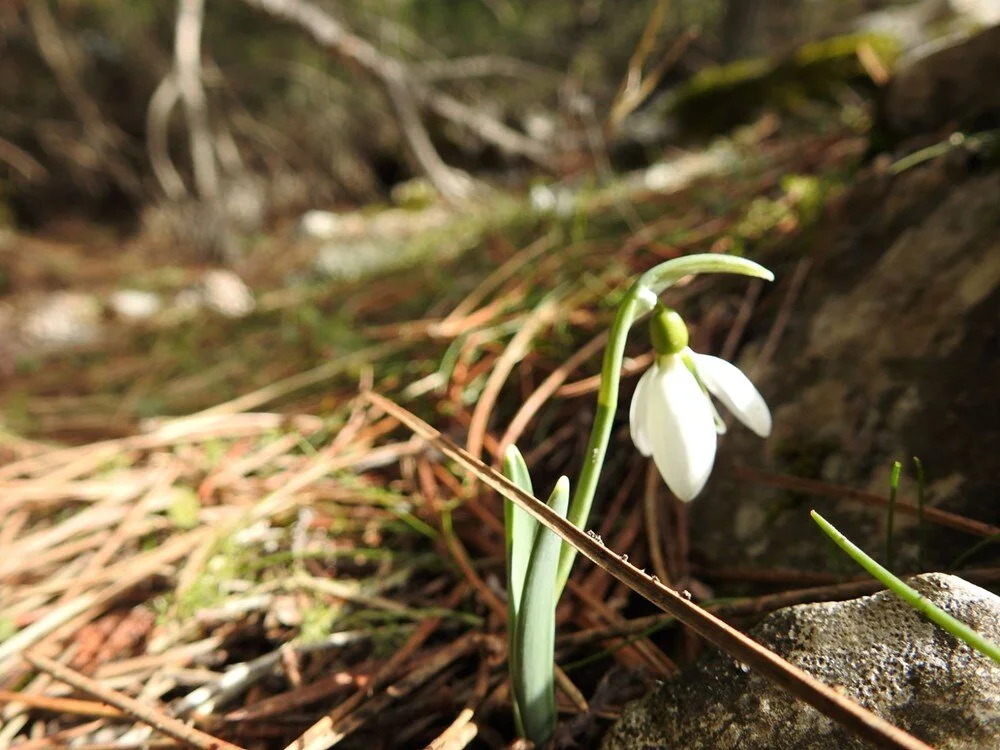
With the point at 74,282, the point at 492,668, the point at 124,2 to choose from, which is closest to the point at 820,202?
the point at 492,668

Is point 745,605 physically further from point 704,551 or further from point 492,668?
point 492,668

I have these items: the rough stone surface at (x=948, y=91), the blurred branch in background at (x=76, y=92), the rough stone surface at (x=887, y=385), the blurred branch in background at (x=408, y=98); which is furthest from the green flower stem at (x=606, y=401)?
the blurred branch in background at (x=76, y=92)

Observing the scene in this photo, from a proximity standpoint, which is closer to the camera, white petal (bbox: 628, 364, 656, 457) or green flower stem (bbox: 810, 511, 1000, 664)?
green flower stem (bbox: 810, 511, 1000, 664)

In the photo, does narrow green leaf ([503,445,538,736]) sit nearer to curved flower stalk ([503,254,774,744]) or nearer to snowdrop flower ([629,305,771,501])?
curved flower stalk ([503,254,774,744])

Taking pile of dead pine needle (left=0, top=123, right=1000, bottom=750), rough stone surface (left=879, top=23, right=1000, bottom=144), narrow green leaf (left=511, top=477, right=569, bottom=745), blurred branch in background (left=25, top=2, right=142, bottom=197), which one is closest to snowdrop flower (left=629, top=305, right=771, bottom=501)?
narrow green leaf (left=511, top=477, right=569, bottom=745)

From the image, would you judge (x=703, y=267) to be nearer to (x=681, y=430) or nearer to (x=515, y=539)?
(x=681, y=430)

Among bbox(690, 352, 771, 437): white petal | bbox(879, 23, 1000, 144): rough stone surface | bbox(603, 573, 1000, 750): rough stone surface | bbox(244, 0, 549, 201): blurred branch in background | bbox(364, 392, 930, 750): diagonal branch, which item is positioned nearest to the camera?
bbox(364, 392, 930, 750): diagonal branch

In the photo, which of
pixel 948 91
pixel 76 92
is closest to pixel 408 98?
pixel 76 92

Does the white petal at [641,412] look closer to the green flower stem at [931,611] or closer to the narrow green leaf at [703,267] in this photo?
the narrow green leaf at [703,267]
